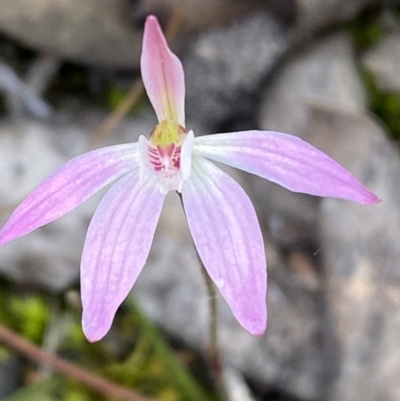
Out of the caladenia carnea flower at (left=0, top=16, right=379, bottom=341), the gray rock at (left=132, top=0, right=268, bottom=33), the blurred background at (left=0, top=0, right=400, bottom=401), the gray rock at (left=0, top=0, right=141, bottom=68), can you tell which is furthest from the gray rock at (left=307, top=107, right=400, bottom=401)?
the caladenia carnea flower at (left=0, top=16, right=379, bottom=341)

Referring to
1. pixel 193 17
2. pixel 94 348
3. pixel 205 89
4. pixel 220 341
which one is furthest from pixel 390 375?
pixel 193 17

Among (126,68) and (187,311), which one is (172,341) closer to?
(187,311)

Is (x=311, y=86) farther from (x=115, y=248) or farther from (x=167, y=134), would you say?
(x=115, y=248)

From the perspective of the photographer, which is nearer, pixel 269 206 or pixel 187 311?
pixel 187 311

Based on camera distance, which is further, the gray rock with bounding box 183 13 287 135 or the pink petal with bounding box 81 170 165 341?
the gray rock with bounding box 183 13 287 135

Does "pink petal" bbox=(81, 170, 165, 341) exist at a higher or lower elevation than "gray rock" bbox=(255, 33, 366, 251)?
lower

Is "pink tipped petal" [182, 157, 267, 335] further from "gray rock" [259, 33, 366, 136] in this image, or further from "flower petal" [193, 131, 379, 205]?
"gray rock" [259, 33, 366, 136]

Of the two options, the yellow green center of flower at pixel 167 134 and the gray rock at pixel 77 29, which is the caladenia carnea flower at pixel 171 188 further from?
the gray rock at pixel 77 29
